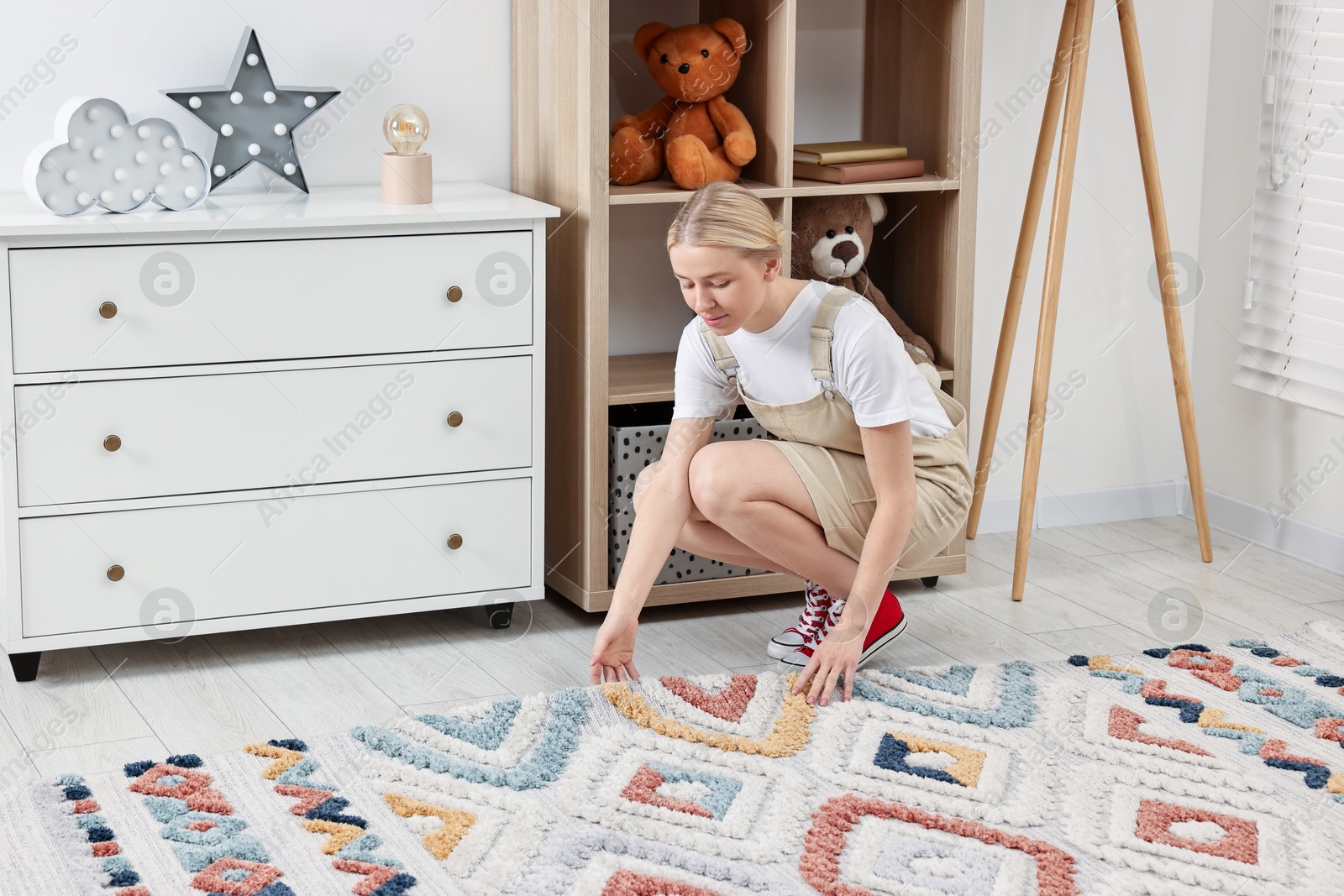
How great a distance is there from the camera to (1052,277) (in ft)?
9.07

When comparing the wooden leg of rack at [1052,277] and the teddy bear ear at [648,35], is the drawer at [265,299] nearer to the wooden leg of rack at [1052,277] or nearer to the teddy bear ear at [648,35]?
the teddy bear ear at [648,35]

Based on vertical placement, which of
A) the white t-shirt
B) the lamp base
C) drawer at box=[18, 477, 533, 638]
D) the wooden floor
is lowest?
the wooden floor

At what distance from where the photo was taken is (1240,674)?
7.61 ft

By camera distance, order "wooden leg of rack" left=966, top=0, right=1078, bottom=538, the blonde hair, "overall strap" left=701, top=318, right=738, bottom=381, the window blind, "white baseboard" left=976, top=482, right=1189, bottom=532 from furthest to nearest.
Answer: "white baseboard" left=976, top=482, right=1189, bottom=532
the window blind
"wooden leg of rack" left=966, top=0, right=1078, bottom=538
"overall strap" left=701, top=318, right=738, bottom=381
the blonde hair

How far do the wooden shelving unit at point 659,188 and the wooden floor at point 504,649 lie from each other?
10cm

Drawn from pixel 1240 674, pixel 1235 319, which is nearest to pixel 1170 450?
pixel 1235 319

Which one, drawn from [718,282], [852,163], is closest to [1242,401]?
[852,163]

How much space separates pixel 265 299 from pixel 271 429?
0.21m

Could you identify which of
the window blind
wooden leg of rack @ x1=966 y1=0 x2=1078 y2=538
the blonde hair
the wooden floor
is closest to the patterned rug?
the wooden floor

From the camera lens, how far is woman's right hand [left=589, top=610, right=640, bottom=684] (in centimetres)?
215

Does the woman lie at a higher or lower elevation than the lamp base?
lower

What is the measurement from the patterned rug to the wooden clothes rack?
651 mm

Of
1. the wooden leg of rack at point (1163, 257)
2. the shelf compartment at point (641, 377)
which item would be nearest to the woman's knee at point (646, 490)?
the shelf compartment at point (641, 377)

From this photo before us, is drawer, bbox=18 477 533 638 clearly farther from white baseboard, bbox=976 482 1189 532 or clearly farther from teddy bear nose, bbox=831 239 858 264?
white baseboard, bbox=976 482 1189 532
